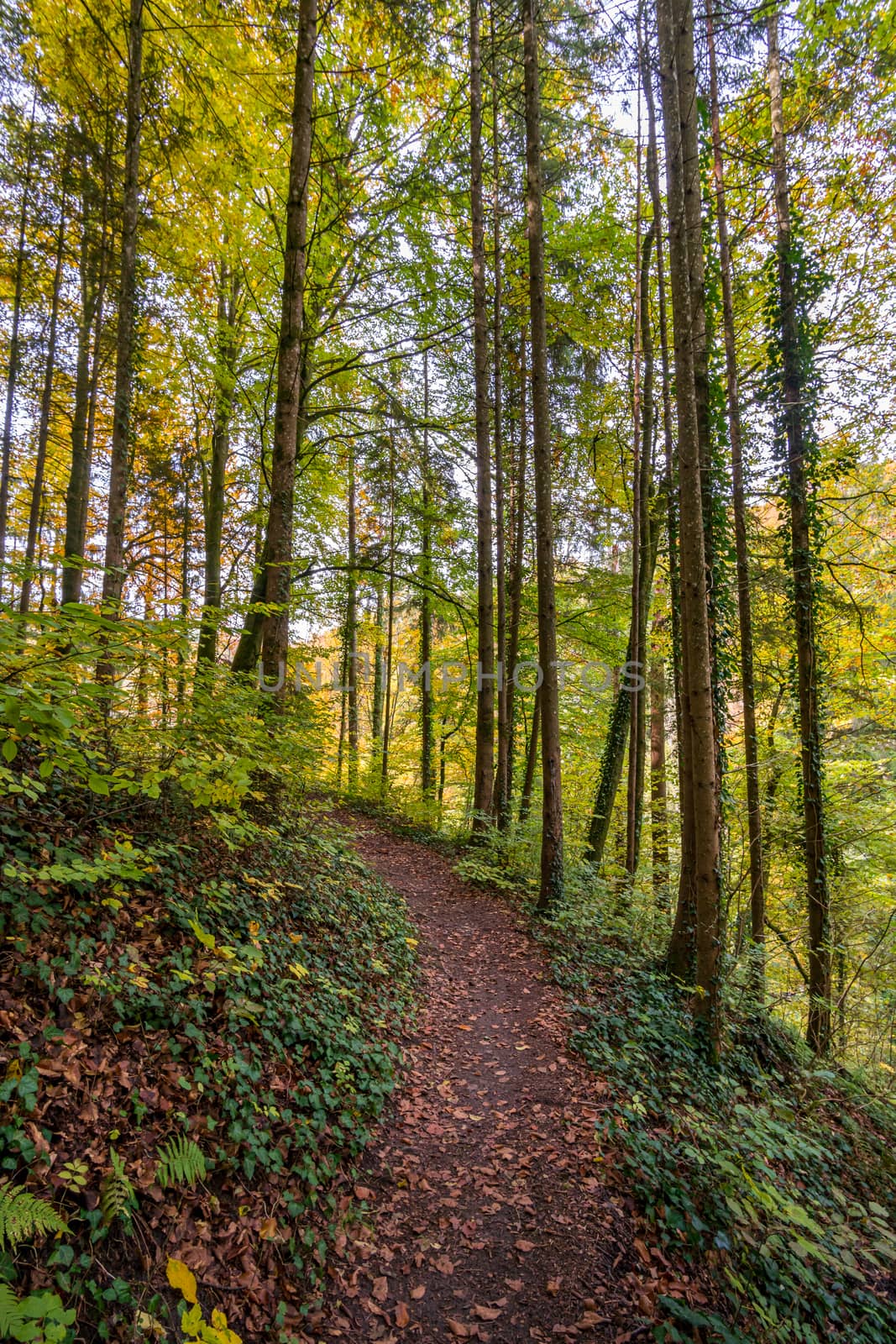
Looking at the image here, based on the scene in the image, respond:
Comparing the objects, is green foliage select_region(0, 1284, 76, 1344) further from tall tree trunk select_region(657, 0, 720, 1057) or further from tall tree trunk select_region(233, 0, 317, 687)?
tall tree trunk select_region(657, 0, 720, 1057)

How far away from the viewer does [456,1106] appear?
4184 millimetres

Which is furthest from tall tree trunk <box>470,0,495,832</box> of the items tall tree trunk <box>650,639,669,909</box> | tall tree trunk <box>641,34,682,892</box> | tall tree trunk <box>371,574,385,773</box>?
tall tree trunk <box>371,574,385,773</box>

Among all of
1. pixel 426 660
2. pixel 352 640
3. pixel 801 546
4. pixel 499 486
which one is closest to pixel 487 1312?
pixel 801 546

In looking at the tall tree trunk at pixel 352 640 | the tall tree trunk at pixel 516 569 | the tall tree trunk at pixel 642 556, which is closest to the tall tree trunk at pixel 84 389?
the tall tree trunk at pixel 352 640

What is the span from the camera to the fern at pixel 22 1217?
1745 mm

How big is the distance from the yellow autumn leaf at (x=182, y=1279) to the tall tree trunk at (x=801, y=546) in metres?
8.40

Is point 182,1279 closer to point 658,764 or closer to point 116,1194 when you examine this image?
point 116,1194

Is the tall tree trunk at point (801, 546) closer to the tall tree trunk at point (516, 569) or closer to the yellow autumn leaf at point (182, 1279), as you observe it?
the tall tree trunk at point (516, 569)

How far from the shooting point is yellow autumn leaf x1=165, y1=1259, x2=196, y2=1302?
79.6 inches

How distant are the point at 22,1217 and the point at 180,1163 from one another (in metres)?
0.77

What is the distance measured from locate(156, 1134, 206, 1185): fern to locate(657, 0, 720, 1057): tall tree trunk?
4.66m

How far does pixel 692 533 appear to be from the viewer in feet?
17.7

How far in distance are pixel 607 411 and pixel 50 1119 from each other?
45.3ft

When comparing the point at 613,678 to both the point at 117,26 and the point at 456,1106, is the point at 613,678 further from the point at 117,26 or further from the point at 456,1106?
the point at 117,26
